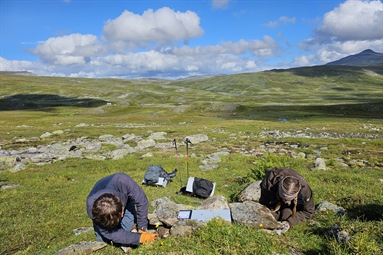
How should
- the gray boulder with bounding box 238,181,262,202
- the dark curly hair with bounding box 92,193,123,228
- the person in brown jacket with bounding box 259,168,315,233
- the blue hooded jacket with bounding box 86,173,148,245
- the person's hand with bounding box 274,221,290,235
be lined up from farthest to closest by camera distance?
the gray boulder with bounding box 238,181,262,202
the person's hand with bounding box 274,221,290,235
the person in brown jacket with bounding box 259,168,315,233
the blue hooded jacket with bounding box 86,173,148,245
the dark curly hair with bounding box 92,193,123,228

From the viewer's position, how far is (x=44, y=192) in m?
17.9

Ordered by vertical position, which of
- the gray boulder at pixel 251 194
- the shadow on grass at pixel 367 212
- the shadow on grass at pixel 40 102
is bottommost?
the shadow on grass at pixel 40 102

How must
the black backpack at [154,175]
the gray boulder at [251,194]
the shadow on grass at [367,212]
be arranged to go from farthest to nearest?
the black backpack at [154,175] < the gray boulder at [251,194] < the shadow on grass at [367,212]

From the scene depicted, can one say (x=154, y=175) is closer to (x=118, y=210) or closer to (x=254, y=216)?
(x=254, y=216)

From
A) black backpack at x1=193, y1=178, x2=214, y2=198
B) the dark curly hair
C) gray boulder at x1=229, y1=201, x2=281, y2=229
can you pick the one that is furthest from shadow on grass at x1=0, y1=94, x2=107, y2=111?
the dark curly hair

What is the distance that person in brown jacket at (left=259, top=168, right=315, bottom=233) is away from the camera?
760cm

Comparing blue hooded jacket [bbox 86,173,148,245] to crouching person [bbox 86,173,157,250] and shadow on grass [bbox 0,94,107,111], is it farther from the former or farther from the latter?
shadow on grass [bbox 0,94,107,111]

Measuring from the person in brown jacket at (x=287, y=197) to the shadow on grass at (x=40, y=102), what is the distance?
483 feet

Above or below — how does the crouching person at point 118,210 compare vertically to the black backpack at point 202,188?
above

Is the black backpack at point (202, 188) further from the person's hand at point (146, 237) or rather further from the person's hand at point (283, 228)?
the person's hand at point (146, 237)

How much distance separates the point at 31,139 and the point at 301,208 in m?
45.3

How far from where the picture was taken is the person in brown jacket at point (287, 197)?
760cm

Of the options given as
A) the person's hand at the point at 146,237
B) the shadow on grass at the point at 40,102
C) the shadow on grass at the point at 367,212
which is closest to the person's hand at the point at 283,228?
the shadow on grass at the point at 367,212

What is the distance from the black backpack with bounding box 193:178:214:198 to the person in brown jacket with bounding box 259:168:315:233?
22.7ft
